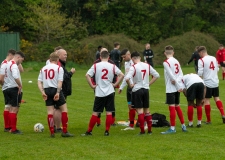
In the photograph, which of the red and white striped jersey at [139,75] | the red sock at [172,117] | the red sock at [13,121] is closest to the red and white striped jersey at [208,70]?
the red sock at [172,117]

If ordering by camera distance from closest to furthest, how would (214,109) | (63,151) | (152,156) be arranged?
1. (152,156)
2. (63,151)
3. (214,109)

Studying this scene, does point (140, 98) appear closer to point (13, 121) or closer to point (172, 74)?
point (172, 74)

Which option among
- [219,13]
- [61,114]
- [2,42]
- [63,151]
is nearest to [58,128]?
[61,114]

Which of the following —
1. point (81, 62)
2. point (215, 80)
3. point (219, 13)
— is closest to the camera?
point (215, 80)

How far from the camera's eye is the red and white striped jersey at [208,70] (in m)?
15.3

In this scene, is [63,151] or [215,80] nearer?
[63,151]

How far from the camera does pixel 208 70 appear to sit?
50.5 ft

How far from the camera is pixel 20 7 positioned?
54938 millimetres

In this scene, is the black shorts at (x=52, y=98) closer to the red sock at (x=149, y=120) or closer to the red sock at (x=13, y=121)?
the red sock at (x=13, y=121)

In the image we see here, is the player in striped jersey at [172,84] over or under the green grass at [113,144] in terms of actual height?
over

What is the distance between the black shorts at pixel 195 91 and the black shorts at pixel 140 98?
147 cm

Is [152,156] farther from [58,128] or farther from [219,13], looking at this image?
[219,13]

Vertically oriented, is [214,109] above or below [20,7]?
below

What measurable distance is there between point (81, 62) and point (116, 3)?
11.9m
